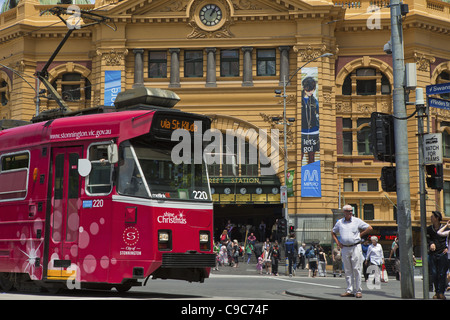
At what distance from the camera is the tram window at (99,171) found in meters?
14.1

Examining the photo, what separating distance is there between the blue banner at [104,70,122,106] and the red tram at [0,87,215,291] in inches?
1204

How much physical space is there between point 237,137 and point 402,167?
31531 mm

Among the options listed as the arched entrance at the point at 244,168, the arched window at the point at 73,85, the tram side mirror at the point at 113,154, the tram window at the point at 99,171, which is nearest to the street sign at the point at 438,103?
the tram side mirror at the point at 113,154

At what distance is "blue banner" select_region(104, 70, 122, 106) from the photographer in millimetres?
46062

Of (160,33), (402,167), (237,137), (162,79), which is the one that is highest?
(160,33)

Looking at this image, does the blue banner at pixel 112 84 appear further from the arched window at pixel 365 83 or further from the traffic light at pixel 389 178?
the traffic light at pixel 389 178

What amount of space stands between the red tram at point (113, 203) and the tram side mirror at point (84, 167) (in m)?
0.02

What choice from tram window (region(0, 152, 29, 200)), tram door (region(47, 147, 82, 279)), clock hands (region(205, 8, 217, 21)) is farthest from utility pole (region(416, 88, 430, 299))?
clock hands (region(205, 8, 217, 21))

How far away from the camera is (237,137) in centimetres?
4653

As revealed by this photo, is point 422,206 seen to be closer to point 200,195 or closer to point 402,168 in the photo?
point 402,168

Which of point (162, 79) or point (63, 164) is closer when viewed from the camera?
point (63, 164)
